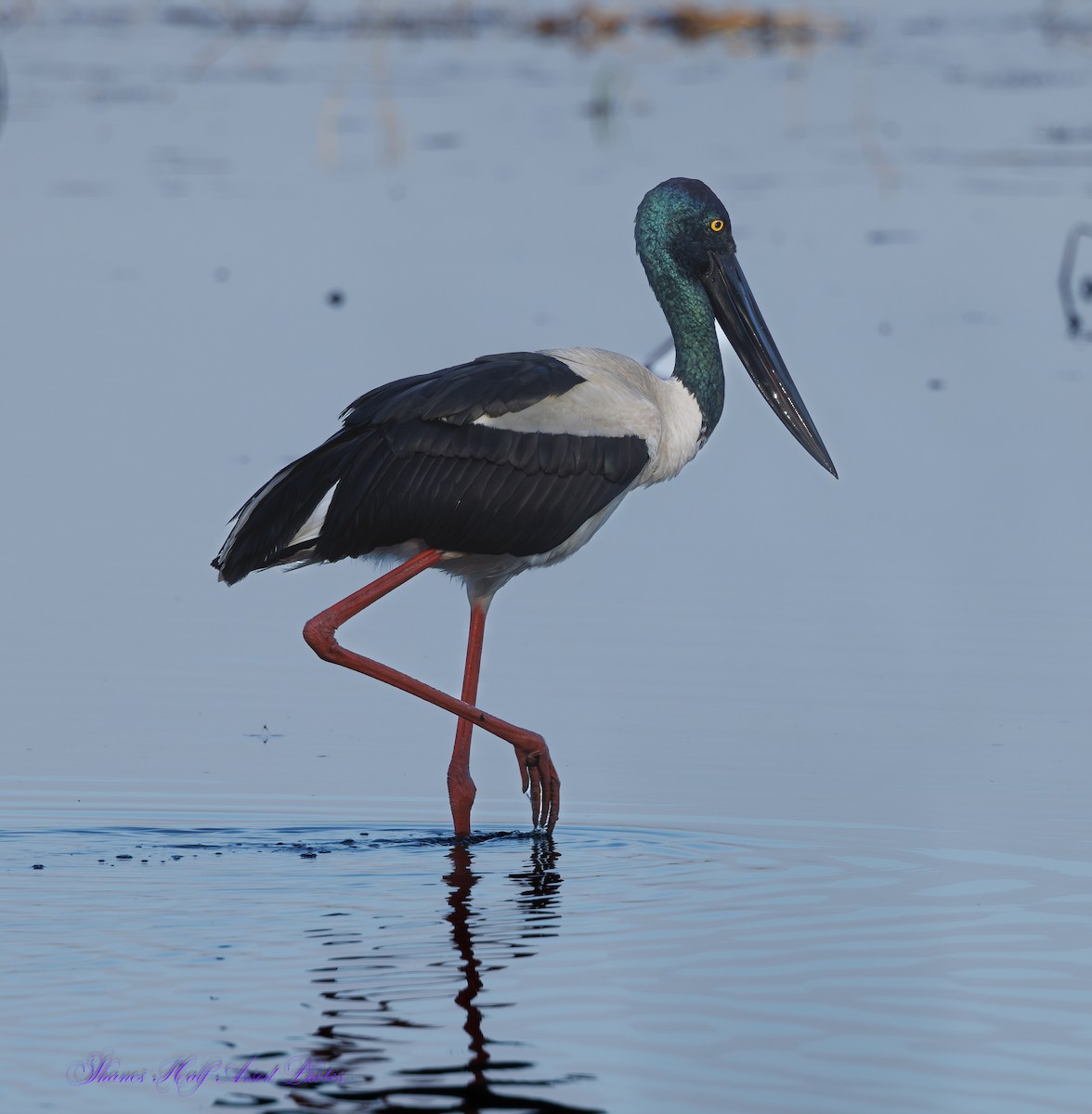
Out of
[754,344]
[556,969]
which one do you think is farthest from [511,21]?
[556,969]

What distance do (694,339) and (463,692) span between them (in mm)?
1328

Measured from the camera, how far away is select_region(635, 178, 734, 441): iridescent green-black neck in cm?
784

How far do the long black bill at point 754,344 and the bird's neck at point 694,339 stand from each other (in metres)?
0.07

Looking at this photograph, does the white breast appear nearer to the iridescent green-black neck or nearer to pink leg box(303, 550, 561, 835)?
the iridescent green-black neck

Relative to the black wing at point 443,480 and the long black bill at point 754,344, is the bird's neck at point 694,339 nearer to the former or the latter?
the long black bill at point 754,344

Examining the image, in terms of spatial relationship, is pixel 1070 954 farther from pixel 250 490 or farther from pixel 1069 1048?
pixel 250 490

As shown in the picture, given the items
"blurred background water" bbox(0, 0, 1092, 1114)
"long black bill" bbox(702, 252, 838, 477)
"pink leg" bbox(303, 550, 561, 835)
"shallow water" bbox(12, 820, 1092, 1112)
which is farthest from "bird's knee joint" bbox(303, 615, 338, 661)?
"long black bill" bbox(702, 252, 838, 477)

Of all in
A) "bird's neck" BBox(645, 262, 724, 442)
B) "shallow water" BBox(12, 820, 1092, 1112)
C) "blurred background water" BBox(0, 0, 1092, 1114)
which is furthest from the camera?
"bird's neck" BBox(645, 262, 724, 442)

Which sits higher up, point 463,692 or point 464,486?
point 464,486

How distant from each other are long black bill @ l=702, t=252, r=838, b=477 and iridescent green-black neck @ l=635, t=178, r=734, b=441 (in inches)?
2.0

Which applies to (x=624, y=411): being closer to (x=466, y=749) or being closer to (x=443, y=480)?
(x=443, y=480)

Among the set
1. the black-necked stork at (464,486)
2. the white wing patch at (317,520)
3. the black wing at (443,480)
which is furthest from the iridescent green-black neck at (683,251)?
the white wing patch at (317,520)

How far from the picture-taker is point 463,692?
7.36 metres

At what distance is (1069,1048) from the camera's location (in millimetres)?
4996
